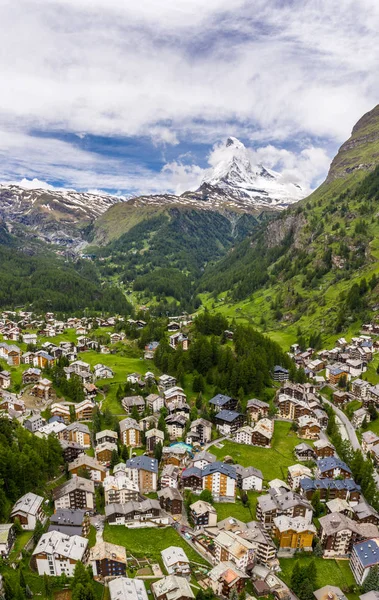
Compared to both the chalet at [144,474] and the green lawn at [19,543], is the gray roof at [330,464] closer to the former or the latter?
the chalet at [144,474]

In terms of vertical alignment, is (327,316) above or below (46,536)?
above

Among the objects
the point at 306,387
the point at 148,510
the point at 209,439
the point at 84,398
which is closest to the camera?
the point at 148,510

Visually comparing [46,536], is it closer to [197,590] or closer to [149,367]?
[197,590]

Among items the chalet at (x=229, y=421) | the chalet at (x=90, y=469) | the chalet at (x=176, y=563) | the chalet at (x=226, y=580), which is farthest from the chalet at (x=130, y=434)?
the chalet at (x=226, y=580)

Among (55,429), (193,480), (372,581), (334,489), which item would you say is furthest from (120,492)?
(372,581)

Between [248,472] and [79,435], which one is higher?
[248,472]

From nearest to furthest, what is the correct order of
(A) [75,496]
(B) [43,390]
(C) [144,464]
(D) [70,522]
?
(D) [70,522] < (A) [75,496] < (C) [144,464] < (B) [43,390]

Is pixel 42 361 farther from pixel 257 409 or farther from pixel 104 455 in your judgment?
pixel 257 409

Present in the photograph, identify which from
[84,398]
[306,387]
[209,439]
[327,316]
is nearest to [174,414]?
[209,439]
